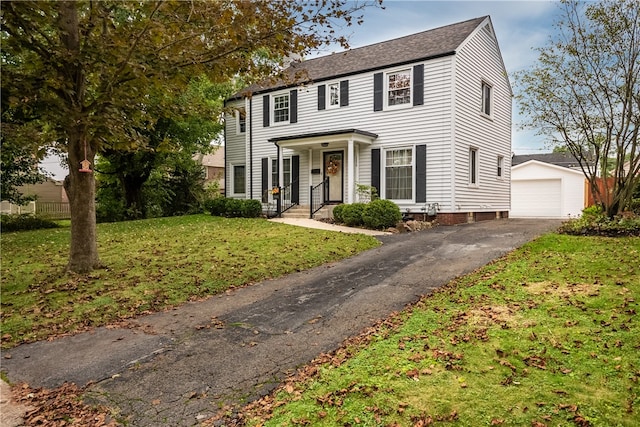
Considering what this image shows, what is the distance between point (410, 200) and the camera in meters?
14.6

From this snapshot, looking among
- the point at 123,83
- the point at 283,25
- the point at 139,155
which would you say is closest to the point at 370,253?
the point at 283,25

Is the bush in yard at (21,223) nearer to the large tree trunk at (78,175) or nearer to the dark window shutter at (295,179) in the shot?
the dark window shutter at (295,179)

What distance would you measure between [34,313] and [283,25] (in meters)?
5.37

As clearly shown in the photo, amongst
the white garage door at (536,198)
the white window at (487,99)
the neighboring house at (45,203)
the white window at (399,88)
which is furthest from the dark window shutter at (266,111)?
the white garage door at (536,198)

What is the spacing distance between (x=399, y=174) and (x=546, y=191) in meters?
13.3

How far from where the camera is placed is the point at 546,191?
77.9 ft

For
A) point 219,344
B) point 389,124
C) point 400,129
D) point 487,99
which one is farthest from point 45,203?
point 219,344

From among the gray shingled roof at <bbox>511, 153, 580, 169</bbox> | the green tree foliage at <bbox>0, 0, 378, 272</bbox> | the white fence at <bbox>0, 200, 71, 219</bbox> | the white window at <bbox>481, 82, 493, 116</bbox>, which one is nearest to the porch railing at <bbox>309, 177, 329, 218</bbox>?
the white window at <bbox>481, 82, 493, 116</bbox>

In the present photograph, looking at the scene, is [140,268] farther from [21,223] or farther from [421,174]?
[21,223]

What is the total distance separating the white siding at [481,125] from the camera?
47.3 feet

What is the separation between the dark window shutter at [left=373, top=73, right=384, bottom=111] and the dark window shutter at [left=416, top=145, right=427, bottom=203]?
228 centimetres

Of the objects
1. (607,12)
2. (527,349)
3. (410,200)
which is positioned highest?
(607,12)

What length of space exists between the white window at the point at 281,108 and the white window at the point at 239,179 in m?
3.23

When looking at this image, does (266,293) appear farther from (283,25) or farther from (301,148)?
(301,148)
